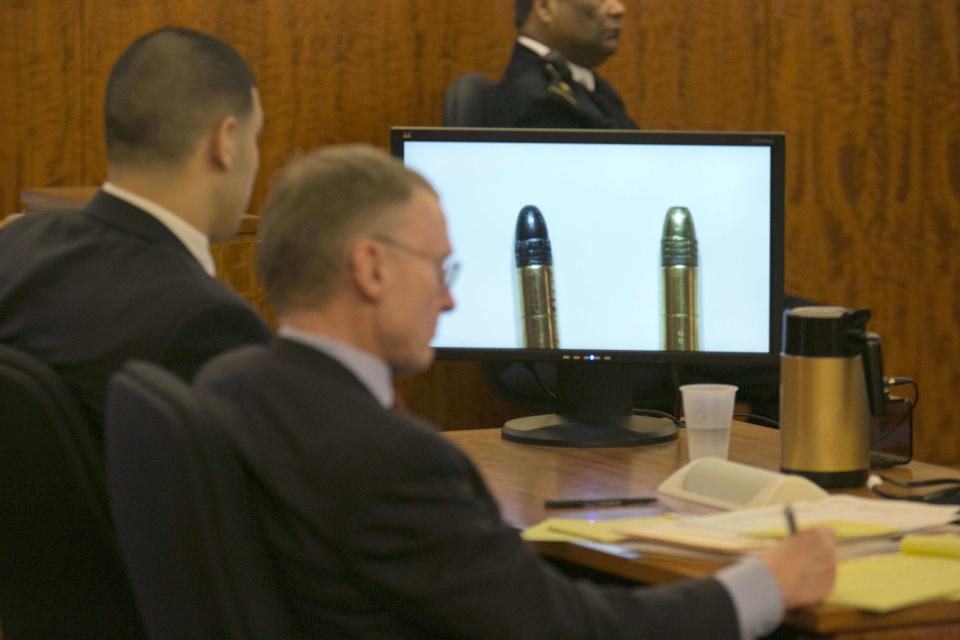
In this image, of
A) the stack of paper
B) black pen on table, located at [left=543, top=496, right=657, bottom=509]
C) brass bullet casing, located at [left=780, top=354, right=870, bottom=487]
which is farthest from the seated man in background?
the stack of paper

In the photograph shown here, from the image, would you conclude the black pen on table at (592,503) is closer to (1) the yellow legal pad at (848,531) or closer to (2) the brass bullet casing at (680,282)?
(1) the yellow legal pad at (848,531)

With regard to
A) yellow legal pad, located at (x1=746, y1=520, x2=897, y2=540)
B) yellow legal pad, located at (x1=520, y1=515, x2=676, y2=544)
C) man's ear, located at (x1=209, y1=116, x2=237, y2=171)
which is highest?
man's ear, located at (x1=209, y1=116, x2=237, y2=171)

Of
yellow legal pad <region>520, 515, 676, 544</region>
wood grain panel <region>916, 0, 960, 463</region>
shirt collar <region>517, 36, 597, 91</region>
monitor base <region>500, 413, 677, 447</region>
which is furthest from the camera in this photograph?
wood grain panel <region>916, 0, 960, 463</region>

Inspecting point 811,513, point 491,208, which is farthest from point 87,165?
point 811,513

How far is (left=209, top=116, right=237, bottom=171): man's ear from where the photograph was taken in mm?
1981

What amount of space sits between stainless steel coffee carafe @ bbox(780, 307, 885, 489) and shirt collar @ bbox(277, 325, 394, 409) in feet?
2.63

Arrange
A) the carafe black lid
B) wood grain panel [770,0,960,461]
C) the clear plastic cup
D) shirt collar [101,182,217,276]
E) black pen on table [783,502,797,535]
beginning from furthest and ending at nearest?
1. wood grain panel [770,0,960,461]
2. the clear plastic cup
3. the carafe black lid
4. shirt collar [101,182,217,276]
5. black pen on table [783,502,797,535]

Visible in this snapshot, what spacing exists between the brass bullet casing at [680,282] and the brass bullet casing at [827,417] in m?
0.38

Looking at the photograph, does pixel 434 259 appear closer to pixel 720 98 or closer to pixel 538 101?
pixel 538 101

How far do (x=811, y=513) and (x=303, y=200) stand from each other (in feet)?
2.53

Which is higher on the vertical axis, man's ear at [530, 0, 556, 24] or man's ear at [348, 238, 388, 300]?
man's ear at [530, 0, 556, 24]

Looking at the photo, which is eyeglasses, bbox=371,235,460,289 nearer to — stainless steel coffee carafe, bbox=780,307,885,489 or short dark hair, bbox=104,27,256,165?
short dark hair, bbox=104,27,256,165

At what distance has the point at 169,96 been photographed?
1.99 meters

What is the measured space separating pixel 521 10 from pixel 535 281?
1.96 metres
